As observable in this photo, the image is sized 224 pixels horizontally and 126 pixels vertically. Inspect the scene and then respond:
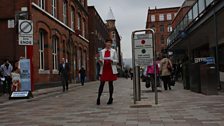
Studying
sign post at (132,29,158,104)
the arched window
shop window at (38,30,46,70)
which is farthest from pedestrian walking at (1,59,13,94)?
sign post at (132,29,158,104)

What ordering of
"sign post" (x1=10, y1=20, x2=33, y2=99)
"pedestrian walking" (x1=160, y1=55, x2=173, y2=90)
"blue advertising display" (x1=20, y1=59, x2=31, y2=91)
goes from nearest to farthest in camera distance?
"sign post" (x1=10, y1=20, x2=33, y2=99) → "blue advertising display" (x1=20, y1=59, x2=31, y2=91) → "pedestrian walking" (x1=160, y1=55, x2=173, y2=90)

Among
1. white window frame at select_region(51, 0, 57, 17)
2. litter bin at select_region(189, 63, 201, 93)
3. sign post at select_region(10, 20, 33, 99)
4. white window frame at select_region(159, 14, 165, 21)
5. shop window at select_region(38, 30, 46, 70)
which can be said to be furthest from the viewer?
white window frame at select_region(159, 14, 165, 21)

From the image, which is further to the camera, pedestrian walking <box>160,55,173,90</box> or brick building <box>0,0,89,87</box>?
brick building <box>0,0,89,87</box>

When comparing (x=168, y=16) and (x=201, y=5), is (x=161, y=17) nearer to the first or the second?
(x=168, y=16)

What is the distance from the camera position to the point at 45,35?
84.3ft

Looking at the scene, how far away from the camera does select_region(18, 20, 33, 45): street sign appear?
49.6 ft

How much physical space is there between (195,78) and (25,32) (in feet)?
23.2

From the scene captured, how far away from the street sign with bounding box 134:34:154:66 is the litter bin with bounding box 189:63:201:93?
4.37 metres

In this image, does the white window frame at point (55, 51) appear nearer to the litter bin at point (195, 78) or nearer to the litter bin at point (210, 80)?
the litter bin at point (195, 78)

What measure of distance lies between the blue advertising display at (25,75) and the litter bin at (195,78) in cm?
685

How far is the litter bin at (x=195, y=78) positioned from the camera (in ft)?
46.8

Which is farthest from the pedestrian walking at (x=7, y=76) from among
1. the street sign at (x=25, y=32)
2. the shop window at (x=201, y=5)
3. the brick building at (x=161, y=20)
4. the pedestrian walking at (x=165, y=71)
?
the brick building at (x=161, y=20)

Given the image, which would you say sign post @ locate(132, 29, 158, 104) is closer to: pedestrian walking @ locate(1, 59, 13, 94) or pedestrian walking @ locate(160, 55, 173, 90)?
pedestrian walking @ locate(160, 55, 173, 90)

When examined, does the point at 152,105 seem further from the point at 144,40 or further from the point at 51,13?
the point at 51,13
